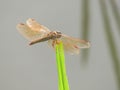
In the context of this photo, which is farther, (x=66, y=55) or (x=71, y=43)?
(x=66, y=55)

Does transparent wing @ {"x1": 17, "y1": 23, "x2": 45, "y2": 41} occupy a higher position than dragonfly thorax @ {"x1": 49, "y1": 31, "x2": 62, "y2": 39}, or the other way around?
transparent wing @ {"x1": 17, "y1": 23, "x2": 45, "y2": 41}

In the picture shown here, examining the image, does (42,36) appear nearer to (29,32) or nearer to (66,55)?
(29,32)

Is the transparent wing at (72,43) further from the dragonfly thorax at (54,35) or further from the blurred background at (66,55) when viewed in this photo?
the blurred background at (66,55)

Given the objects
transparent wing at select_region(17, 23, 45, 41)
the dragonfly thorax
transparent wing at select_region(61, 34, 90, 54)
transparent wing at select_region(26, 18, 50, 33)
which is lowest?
transparent wing at select_region(61, 34, 90, 54)

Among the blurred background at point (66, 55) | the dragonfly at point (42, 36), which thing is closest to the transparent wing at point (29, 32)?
the dragonfly at point (42, 36)

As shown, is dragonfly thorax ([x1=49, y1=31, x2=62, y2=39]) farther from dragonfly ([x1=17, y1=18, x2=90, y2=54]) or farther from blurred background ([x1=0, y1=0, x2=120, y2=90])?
blurred background ([x1=0, y1=0, x2=120, y2=90])

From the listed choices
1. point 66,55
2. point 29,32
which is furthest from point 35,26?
point 66,55

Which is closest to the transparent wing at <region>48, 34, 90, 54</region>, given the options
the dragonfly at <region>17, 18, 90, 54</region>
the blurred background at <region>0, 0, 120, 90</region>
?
the dragonfly at <region>17, 18, 90, 54</region>
